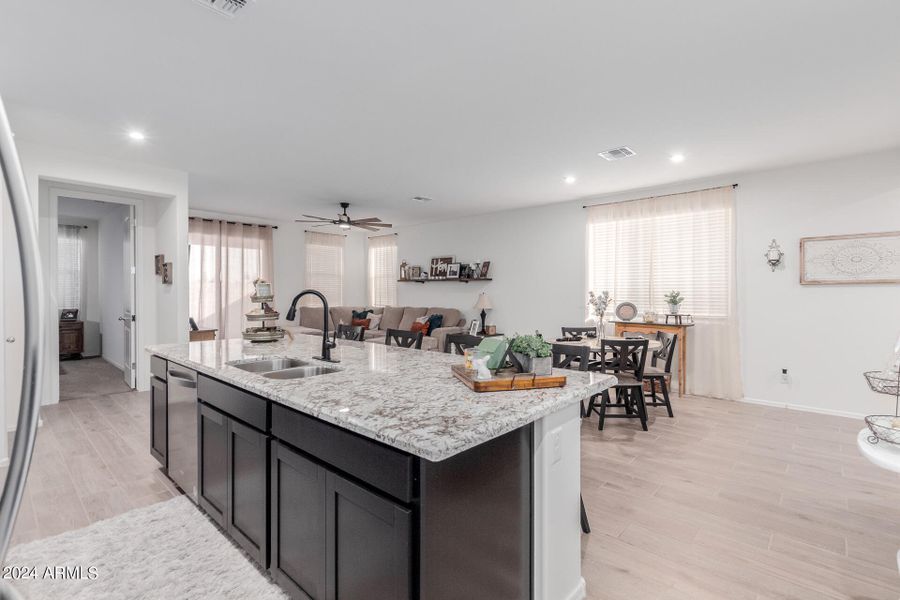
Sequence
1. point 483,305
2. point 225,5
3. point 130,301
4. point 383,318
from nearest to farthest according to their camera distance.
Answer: point 225,5, point 130,301, point 483,305, point 383,318

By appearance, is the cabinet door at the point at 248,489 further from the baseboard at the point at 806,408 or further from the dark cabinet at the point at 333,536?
the baseboard at the point at 806,408

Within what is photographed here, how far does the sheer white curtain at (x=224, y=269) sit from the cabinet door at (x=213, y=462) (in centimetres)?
538

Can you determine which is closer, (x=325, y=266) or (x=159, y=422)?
(x=159, y=422)

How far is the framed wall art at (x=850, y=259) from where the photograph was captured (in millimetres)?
4117

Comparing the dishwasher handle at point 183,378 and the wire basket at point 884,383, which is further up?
the wire basket at point 884,383

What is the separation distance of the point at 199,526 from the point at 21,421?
2295 mm

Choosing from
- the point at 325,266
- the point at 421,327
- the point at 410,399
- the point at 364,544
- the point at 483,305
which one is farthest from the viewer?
the point at 325,266

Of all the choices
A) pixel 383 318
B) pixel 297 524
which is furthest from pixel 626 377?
pixel 383 318

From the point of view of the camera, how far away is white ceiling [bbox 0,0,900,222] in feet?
7.16

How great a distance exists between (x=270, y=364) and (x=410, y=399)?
1325 mm

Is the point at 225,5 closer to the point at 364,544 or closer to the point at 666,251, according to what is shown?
the point at 364,544

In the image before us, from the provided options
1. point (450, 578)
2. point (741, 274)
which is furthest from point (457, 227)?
point (450, 578)

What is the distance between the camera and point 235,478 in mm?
2039

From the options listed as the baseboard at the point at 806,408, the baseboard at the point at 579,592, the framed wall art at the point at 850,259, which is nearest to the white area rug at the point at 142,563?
the baseboard at the point at 579,592
